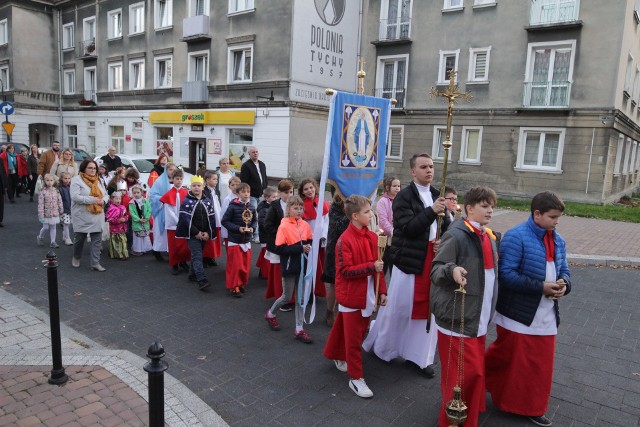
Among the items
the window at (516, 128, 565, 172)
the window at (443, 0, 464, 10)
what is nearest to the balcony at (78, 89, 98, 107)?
the window at (443, 0, 464, 10)

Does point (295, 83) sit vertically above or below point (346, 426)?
above

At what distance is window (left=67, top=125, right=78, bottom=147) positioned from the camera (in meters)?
35.7

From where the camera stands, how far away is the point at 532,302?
12.1ft

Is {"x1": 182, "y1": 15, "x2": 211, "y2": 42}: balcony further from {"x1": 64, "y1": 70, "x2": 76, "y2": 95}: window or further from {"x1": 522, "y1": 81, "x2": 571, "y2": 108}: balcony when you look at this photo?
{"x1": 522, "y1": 81, "x2": 571, "y2": 108}: balcony

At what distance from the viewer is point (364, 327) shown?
4.29 metres

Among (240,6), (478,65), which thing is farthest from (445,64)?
(240,6)

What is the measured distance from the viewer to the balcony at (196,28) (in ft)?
82.3

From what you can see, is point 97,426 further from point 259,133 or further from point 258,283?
point 259,133

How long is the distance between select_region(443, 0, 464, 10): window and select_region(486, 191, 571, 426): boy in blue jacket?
791 inches

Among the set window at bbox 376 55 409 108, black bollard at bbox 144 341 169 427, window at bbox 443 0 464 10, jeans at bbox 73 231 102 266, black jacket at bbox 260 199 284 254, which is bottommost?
jeans at bbox 73 231 102 266

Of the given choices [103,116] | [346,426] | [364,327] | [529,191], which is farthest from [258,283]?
[103,116]

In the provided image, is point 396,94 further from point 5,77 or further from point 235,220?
point 5,77

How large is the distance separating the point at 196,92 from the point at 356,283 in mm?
23853

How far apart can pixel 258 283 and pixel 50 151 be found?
9.45 meters
